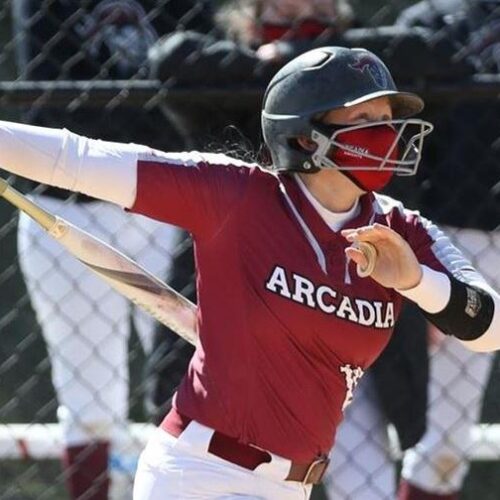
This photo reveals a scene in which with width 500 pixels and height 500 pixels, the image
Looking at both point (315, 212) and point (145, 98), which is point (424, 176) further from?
point (315, 212)

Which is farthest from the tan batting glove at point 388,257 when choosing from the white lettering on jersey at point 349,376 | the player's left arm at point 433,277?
the white lettering on jersey at point 349,376

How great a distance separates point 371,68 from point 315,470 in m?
0.75

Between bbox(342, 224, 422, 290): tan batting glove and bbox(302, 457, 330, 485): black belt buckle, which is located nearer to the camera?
bbox(342, 224, 422, 290): tan batting glove

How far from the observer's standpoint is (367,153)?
2902mm

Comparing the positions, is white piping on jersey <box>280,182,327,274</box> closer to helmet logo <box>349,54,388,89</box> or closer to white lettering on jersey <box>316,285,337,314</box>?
white lettering on jersey <box>316,285,337,314</box>

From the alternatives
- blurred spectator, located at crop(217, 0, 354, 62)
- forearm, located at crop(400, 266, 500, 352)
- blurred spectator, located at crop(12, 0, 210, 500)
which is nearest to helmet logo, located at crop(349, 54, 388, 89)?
forearm, located at crop(400, 266, 500, 352)

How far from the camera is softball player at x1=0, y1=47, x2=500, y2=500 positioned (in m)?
2.90

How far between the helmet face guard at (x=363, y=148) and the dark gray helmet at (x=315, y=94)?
3 centimetres

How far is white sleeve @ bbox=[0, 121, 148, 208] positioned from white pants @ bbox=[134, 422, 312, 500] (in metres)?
0.45

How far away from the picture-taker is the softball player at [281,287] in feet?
9.52

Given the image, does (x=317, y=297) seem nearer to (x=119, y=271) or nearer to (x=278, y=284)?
(x=278, y=284)

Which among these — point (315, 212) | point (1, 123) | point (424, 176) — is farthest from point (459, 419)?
point (1, 123)

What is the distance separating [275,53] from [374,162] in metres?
0.99

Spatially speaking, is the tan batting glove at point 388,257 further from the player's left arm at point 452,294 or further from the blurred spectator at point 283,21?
the blurred spectator at point 283,21
